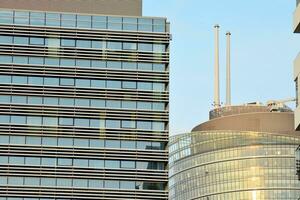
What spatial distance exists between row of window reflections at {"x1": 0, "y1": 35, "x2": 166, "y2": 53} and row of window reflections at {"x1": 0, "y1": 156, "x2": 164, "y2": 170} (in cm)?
1521

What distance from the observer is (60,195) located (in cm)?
11781

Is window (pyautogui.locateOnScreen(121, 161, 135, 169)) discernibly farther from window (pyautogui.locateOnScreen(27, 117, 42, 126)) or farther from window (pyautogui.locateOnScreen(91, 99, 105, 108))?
window (pyautogui.locateOnScreen(27, 117, 42, 126))

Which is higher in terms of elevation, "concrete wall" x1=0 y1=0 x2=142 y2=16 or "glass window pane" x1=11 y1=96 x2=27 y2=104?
"concrete wall" x1=0 y1=0 x2=142 y2=16

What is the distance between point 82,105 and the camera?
401 feet

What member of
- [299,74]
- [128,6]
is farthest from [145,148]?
[299,74]

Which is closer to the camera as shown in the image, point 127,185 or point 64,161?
point 127,185

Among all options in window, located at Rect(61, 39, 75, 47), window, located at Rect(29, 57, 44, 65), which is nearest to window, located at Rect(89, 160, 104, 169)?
window, located at Rect(29, 57, 44, 65)

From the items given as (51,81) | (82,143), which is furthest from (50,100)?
(82,143)

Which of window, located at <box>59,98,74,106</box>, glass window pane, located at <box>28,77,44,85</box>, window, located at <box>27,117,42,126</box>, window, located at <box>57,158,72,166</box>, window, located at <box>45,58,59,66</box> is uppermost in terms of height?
window, located at <box>45,58,59,66</box>

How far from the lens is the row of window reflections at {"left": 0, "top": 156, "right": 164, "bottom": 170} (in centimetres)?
11956

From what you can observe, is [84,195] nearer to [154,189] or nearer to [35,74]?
[154,189]

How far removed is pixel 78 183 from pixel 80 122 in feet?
26.9

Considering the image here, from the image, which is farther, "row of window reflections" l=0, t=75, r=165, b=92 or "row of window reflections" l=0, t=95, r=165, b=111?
"row of window reflections" l=0, t=75, r=165, b=92

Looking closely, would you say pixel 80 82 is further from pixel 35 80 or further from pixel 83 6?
pixel 83 6
